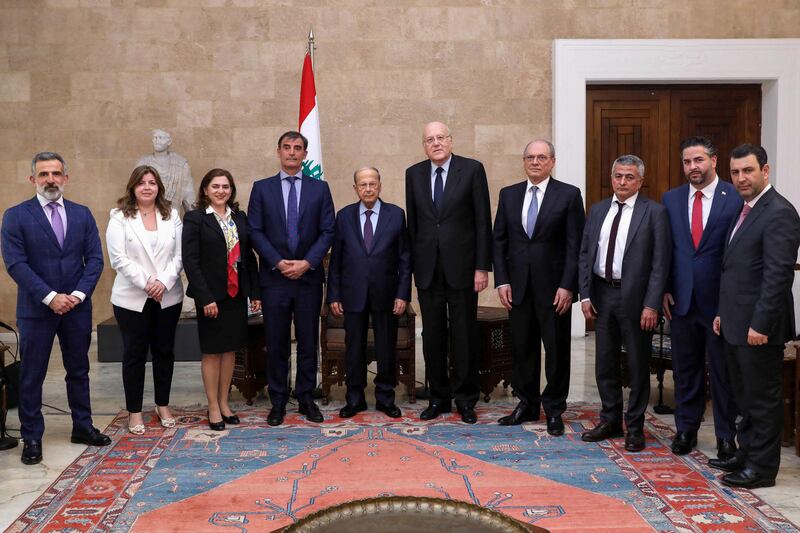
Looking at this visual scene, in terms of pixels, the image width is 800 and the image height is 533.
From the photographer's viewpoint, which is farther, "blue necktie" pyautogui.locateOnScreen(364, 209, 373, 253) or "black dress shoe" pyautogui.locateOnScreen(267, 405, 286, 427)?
Answer: "blue necktie" pyautogui.locateOnScreen(364, 209, 373, 253)

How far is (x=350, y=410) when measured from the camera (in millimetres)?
5418

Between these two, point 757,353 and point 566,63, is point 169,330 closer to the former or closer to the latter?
point 757,353

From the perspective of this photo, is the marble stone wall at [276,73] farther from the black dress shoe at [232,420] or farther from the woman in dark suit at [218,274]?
the black dress shoe at [232,420]

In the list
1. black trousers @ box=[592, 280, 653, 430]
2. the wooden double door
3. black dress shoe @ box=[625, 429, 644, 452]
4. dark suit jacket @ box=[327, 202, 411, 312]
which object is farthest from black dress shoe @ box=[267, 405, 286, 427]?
the wooden double door

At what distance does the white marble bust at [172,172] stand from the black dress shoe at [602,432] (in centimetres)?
483

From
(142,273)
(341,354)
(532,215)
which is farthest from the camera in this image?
(341,354)

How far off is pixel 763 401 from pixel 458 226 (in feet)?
6.66

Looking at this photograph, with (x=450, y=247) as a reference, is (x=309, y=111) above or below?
above

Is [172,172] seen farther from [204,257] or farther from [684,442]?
[684,442]

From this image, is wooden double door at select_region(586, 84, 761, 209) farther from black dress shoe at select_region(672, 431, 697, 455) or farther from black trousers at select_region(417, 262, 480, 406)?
black dress shoe at select_region(672, 431, 697, 455)

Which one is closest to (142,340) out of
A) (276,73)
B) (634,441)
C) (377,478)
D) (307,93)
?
(377,478)

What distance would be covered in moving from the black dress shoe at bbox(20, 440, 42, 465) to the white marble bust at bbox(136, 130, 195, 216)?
12.7 ft

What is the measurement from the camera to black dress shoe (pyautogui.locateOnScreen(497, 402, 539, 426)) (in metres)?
5.17

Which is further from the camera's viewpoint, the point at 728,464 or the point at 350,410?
the point at 350,410
